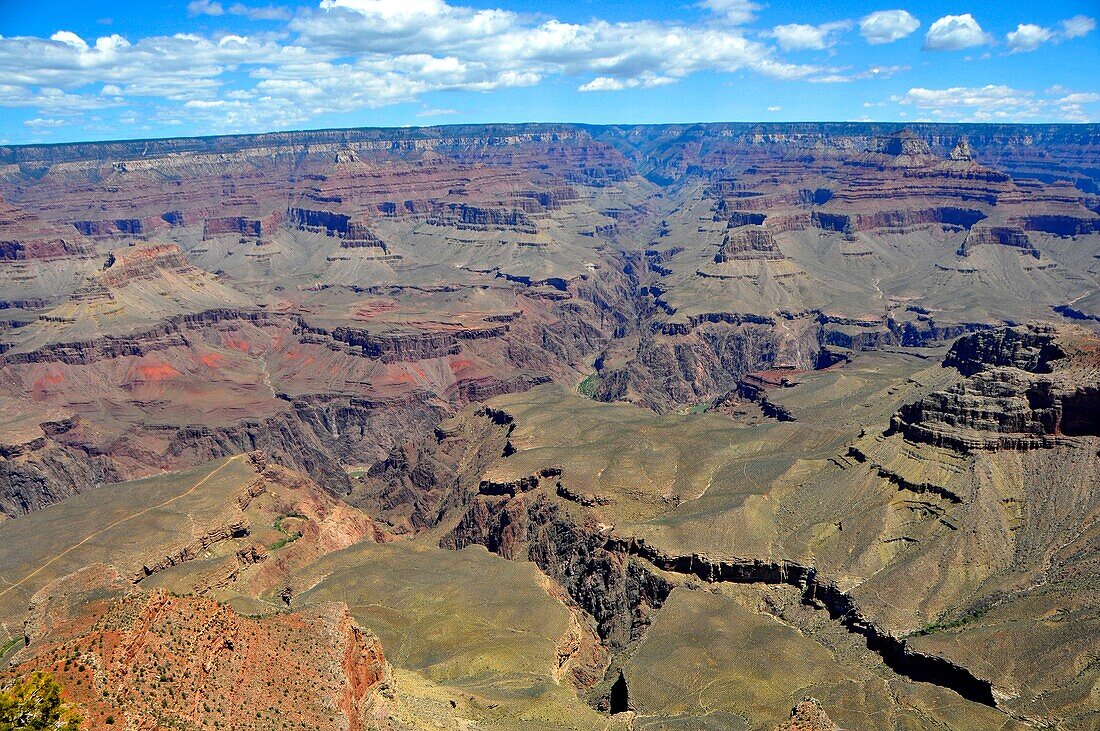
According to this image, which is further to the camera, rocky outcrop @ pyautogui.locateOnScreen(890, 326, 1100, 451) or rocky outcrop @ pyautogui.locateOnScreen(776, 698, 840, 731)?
rocky outcrop @ pyautogui.locateOnScreen(890, 326, 1100, 451)

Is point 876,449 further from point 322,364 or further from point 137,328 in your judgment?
point 137,328

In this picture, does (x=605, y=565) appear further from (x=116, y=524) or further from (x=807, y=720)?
(x=116, y=524)

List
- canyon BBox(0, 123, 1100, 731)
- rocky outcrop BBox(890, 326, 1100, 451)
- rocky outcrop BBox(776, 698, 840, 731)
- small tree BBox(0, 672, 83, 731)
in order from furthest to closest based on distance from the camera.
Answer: rocky outcrop BBox(890, 326, 1100, 451) → canyon BBox(0, 123, 1100, 731) → rocky outcrop BBox(776, 698, 840, 731) → small tree BBox(0, 672, 83, 731)

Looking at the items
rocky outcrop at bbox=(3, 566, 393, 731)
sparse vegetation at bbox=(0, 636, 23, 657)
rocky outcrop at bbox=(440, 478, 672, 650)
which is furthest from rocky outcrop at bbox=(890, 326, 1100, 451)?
sparse vegetation at bbox=(0, 636, 23, 657)

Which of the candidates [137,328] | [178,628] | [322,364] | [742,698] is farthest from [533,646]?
[137,328]

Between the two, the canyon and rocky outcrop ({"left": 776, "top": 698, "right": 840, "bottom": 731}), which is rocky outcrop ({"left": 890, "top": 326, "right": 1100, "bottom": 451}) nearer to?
the canyon

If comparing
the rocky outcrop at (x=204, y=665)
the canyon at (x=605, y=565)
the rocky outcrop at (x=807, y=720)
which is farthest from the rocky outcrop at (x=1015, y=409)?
the rocky outcrop at (x=204, y=665)

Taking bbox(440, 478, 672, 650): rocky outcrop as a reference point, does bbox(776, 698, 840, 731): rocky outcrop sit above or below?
above

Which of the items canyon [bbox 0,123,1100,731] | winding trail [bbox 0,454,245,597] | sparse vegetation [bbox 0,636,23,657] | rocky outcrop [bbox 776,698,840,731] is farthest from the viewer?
winding trail [bbox 0,454,245,597]

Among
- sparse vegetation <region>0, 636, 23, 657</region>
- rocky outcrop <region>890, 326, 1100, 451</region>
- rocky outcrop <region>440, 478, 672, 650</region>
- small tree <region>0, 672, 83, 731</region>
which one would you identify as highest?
small tree <region>0, 672, 83, 731</region>
